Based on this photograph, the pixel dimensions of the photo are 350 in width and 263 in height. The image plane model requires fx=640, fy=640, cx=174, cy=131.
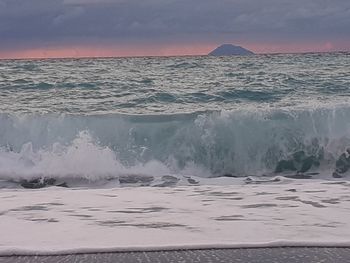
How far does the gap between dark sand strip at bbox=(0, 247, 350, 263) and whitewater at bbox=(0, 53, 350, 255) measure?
0.10 meters

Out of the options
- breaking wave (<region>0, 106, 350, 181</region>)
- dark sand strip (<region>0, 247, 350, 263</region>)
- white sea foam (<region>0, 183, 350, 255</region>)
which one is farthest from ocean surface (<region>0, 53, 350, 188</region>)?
dark sand strip (<region>0, 247, 350, 263</region>)

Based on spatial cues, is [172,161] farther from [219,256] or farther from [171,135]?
[219,256]

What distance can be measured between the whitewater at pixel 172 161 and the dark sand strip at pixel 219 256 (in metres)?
0.10

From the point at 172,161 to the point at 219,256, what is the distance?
595 centimetres

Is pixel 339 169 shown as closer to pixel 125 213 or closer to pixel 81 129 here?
pixel 81 129

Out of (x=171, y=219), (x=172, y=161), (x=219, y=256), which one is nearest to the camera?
(x=219, y=256)

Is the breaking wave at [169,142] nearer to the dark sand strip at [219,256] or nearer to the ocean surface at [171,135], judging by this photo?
the ocean surface at [171,135]

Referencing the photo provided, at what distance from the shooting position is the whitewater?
13.7 feet

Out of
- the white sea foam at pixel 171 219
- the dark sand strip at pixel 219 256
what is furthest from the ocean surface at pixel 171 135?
the dark sand strip at pixel 219 256

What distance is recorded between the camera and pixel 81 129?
10844mm

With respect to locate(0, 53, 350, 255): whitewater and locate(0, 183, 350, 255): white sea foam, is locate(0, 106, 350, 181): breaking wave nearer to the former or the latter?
locate(0, 53, 350, 255): whitewater

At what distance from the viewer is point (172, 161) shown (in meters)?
9.47

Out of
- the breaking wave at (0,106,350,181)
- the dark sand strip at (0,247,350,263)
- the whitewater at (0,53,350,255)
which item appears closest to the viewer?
the dark sand strip at (0,247,350,263)

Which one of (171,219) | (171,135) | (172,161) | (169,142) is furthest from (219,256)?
(171,135)
